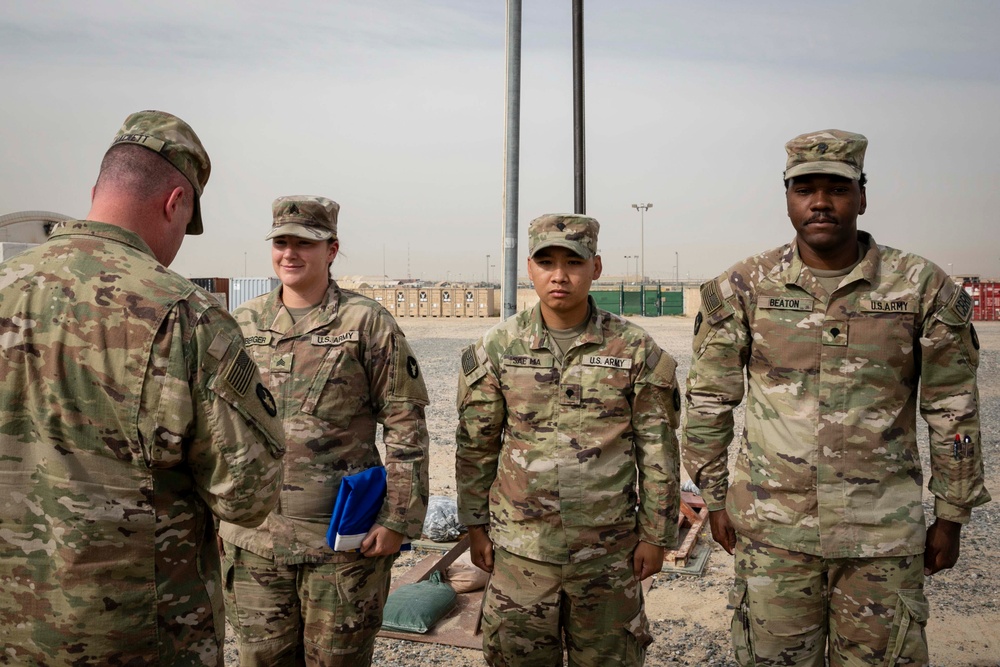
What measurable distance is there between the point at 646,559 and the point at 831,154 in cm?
173

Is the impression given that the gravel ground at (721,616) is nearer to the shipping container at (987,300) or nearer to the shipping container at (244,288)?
the shipping container at (244,288)

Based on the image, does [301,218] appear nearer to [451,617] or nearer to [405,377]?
[405,377]

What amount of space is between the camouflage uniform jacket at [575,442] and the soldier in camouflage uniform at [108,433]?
4.56 ft

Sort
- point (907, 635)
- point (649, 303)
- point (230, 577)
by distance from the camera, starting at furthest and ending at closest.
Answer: point (649, 303) < point (230, 577) < point (907, 635)

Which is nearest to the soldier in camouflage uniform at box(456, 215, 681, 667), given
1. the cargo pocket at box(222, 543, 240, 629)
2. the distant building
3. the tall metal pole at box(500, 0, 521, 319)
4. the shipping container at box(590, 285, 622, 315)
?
the cargo pocket at box(222, 543, 240, 629)

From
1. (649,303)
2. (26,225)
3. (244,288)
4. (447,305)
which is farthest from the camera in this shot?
(447,305)

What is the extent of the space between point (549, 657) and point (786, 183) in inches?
83.4

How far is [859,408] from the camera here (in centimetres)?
289

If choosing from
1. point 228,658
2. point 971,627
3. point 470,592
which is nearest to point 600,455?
point 470,592

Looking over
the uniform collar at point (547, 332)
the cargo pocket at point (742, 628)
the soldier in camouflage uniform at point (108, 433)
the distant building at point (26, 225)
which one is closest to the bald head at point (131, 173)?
the soldier in camouflage uniform at point (108, 433)

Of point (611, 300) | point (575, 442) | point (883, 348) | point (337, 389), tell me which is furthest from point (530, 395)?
point (611, 300)

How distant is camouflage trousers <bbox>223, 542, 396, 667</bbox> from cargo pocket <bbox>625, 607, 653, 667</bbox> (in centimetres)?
105

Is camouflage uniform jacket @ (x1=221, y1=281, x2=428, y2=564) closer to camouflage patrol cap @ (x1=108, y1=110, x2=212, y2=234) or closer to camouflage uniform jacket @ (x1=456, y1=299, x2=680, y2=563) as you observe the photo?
camouflage uniform jacket @ (x1=456, y1=299, x2=680, y2=563)

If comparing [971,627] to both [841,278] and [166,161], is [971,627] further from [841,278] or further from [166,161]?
[166,161]
